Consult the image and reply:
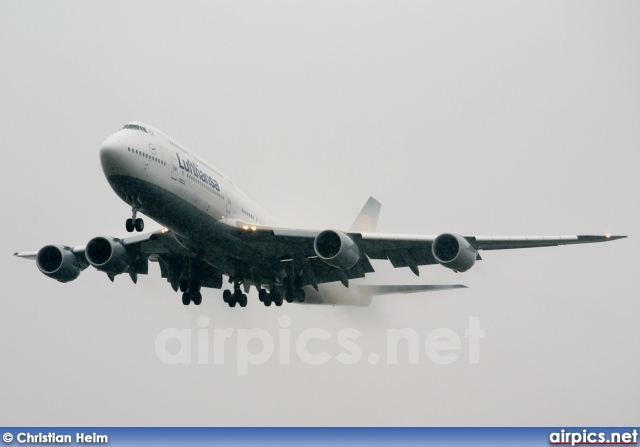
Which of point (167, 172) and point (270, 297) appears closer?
point (167, 172)

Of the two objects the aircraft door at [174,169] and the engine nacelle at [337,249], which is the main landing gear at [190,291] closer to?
the engine nacelle at [337,249]

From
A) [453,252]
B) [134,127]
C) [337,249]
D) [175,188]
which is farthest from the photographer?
[337,249]

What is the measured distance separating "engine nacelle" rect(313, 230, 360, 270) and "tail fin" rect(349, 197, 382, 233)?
13747 mm

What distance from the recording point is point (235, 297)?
44344 mm

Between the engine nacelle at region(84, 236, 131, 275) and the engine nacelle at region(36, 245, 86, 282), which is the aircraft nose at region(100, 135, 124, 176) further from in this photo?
the engine nacelle at region(36, 245, 86, 282)

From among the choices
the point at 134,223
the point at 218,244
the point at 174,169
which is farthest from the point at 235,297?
the point at 174,169

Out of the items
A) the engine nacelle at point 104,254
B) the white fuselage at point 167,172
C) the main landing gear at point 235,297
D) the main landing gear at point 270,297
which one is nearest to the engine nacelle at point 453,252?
the white fuselage at point 167,172

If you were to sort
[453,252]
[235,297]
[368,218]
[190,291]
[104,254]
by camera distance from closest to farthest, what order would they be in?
1. [453,252]
2. [104,254]
3. [190,291]
4. [235,297]
5. [368,218]

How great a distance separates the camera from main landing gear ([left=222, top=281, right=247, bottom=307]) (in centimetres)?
4422

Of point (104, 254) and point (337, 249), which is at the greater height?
point (104, 254)

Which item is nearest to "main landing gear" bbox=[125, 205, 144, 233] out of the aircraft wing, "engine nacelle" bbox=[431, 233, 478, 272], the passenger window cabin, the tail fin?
the passenger window cabin

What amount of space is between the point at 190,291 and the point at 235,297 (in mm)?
2198

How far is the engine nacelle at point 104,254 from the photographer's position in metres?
39.9

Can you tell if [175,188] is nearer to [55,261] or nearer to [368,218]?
[55,261]
